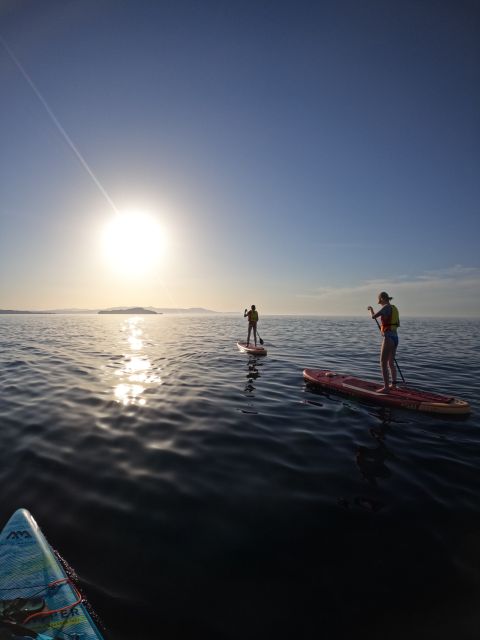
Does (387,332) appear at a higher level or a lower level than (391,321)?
lower

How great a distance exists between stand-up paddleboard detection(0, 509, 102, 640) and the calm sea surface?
19cm

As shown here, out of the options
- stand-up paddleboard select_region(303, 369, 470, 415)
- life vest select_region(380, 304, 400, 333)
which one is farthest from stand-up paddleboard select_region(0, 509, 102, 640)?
life vest select_region(380, 304, 400, 333)

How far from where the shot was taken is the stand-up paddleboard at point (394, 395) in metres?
8.33

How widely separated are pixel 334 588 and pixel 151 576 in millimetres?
2043

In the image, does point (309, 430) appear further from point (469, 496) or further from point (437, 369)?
point (437, 369)

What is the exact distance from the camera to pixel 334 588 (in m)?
3.15

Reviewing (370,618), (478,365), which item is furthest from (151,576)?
(478,365)

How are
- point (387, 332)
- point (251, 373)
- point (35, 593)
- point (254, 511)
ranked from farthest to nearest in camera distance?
point (251, 373), point (387, 332), point (254, 511), point (35, 593)

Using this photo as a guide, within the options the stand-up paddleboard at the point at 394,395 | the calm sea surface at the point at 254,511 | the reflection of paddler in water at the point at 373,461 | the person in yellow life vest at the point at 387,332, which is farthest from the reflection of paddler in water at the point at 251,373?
the reflection of paddler in water at the point at 373,461

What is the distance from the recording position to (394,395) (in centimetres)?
933

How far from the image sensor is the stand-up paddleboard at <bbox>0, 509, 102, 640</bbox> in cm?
268

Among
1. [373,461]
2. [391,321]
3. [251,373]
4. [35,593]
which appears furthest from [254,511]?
[251,373]

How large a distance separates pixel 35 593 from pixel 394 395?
9516 mm

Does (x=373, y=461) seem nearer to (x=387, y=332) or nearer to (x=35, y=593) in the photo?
(x=387, y=332)
